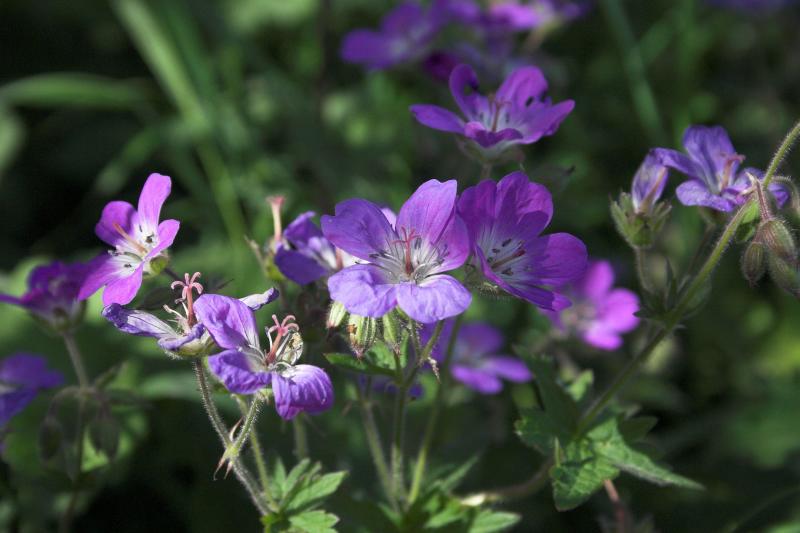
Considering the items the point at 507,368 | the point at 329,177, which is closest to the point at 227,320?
the point at 507,368

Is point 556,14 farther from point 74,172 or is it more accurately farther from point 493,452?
point 74,172

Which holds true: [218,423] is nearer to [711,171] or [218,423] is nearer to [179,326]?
[179,326]

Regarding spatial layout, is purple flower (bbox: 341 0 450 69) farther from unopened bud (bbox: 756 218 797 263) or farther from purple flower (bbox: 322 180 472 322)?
unopened bud (bbox: 756 218 797 263)


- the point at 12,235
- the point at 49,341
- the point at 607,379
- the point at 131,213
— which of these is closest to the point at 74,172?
the point at 12,235

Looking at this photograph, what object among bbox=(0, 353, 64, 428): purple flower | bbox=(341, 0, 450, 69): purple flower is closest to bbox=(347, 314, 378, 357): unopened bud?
bbox=(0, 353, 64, 428): purple flower

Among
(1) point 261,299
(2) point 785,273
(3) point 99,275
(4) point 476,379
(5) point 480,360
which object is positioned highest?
(3) point 99,275

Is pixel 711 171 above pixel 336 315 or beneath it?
beneath

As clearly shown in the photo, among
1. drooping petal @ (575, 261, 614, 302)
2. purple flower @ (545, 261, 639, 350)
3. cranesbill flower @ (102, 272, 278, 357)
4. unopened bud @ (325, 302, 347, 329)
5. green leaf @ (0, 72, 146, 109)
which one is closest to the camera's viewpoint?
cranesbill flower @ (102, 272, 278, 357)
